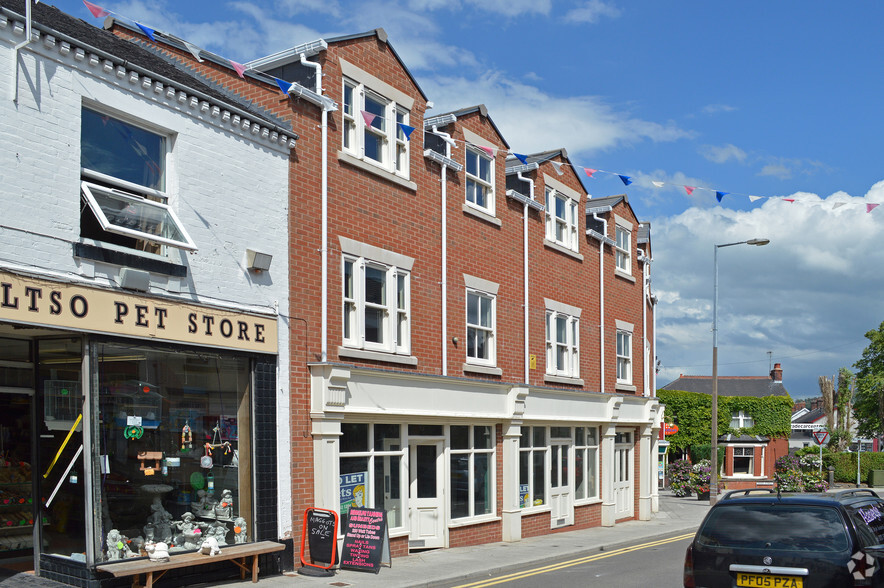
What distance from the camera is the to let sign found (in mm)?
14305

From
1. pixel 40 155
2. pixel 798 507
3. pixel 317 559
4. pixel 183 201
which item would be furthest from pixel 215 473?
pixel 798 507

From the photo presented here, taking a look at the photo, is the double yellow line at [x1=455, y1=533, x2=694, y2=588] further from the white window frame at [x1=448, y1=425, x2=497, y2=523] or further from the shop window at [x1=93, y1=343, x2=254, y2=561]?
the shop window at [x1=93, y1=343, x2=254, y2=561]

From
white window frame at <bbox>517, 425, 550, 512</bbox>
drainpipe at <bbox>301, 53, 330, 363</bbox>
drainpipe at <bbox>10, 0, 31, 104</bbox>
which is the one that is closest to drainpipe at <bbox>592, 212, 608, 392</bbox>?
white window frame at <bbox>517, 425, 550, 512</bbox>

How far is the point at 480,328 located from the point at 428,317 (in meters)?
2.19

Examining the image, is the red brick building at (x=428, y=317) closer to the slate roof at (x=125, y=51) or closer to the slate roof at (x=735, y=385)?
the slate roof at (x=125, y=51)

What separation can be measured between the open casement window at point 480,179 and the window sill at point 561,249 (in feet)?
8.91

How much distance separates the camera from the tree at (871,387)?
6322cm

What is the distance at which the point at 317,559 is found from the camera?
552 inches

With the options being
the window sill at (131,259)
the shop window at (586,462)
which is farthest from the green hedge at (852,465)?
the window sill at (131,259)

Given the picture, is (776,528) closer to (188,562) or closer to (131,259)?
(188,562)

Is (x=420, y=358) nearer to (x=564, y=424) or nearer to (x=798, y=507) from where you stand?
(x=564, y=424)

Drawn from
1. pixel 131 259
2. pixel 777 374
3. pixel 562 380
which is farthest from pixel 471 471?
pixel 777 374

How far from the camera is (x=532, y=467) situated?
69.8 ft

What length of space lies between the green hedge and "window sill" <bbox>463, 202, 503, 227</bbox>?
141 ft
